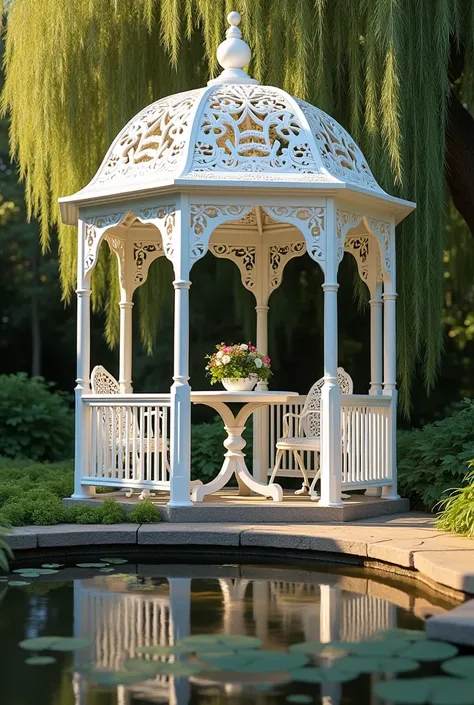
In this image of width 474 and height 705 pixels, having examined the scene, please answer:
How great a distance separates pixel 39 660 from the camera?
13.5ft

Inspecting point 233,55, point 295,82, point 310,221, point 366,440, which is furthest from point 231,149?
point 366,440

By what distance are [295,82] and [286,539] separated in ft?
13.8

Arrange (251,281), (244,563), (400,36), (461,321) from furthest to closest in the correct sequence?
(461,321) < (251,281) < (400,36) < (244,563)

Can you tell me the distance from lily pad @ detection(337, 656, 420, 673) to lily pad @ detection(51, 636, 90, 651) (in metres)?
1.11

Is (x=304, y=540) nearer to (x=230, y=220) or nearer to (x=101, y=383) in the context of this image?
(x=230, y=220)

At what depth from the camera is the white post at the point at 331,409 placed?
776 centimetres

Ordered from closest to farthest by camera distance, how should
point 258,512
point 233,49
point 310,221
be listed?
1. point 258,512
2. point 310,221
3. point 233,49

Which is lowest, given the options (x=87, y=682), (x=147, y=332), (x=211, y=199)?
(x=87, y=682)

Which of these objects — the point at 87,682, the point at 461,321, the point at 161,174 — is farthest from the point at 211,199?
the point at 461,321

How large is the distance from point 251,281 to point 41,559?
3888 mm

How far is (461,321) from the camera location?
54.6ft

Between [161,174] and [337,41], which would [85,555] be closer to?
[161,174]

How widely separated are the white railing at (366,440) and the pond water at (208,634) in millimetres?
1663

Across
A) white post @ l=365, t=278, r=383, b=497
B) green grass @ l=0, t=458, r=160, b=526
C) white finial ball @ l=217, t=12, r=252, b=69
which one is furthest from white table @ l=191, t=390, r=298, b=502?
white finial ball @ l=217, t=12, r=252, b=69
